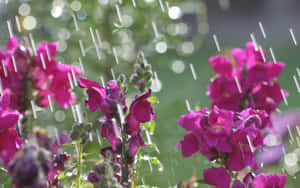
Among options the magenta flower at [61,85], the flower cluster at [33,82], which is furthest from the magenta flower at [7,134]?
the magenta flower at [61,85]

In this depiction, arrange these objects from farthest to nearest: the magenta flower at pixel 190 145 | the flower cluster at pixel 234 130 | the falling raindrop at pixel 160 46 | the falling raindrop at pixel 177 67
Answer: the falling raindrop at pixel 177 67 → the falling raindrop at pixel 160 46 → the magenta flower at pixel 190 145 → the flower cluster at pixel 234 130

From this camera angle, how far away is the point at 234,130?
33.2 inches

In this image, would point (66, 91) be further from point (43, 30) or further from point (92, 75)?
point (43, 30)

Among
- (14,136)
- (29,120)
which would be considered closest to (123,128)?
(14,136)

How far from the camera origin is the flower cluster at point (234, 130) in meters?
0.78

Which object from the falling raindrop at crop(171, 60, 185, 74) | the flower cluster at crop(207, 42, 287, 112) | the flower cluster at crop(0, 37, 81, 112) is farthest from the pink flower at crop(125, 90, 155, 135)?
the falling raindrop at crop(171, 60, 185, 74)

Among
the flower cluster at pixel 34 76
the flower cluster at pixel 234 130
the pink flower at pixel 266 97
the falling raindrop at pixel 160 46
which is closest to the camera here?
the flower cluster at pixel 234 130

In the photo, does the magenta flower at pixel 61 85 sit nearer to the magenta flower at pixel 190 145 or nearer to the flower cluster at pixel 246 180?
the magenta flower at pixel 190 145

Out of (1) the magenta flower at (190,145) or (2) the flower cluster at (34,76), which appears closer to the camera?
(1) the magenta flower at (190,145)

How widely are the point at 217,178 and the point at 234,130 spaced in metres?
0.11

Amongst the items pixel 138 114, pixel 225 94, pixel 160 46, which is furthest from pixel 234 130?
pixel 160 46

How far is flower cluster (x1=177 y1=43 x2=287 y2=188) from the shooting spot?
777 mm

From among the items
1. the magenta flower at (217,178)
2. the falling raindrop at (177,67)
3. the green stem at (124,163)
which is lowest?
the magenta flower at (217,178)

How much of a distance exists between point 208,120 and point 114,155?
0.21 meters
